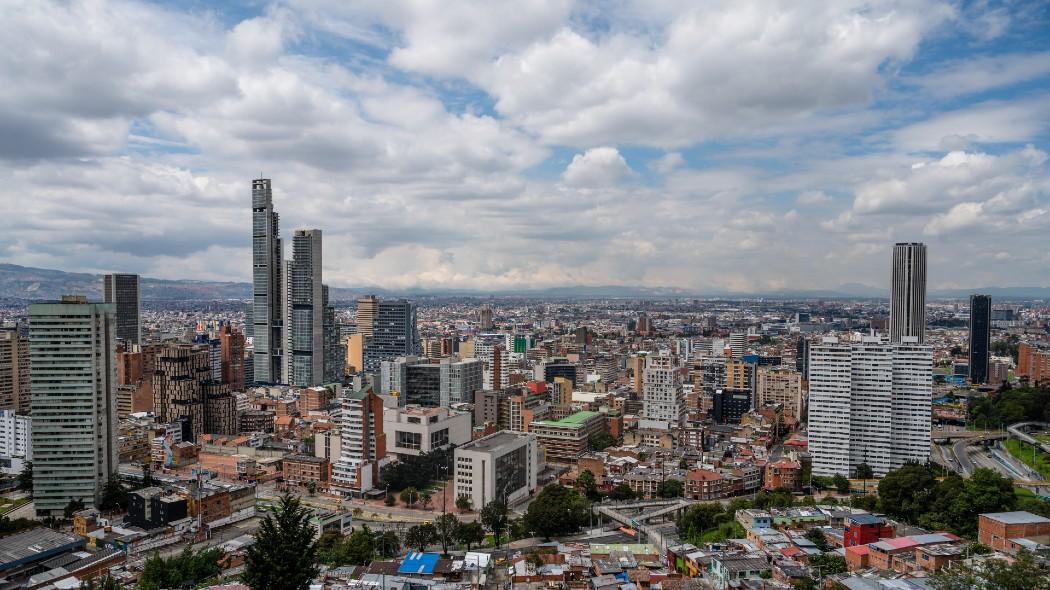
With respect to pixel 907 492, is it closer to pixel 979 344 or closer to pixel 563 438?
pixel 563 438

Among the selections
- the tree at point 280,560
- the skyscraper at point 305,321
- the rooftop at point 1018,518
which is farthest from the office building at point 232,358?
the rooftop at point 1018,518

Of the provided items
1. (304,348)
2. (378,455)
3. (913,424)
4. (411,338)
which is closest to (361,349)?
(411,338)

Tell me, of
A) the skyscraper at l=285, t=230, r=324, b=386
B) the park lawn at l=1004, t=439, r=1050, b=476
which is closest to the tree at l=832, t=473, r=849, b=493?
the park lawn at l=1004, t=439, r=1050, b=476

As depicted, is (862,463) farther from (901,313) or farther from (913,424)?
(901,313)

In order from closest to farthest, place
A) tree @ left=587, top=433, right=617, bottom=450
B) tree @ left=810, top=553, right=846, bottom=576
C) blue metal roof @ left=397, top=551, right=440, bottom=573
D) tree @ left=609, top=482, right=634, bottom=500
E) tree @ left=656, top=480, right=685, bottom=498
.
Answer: tree @ left=810, top=553, right=846, bottom=576, blue metal roof @ left=397, top=551, right=440, bottom=573, tree @ left=609, top=482, right=634, bottom=500, tree @ left=656, top=480, right=685, bottom=498, tree @ left=587, top=433, right=617, bottom=450

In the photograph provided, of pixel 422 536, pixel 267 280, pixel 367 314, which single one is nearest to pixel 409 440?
pixel 422 536

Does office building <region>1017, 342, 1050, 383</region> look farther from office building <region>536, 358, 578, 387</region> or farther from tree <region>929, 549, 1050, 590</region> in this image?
tree <region>929, 549, 1050, 590</region>
